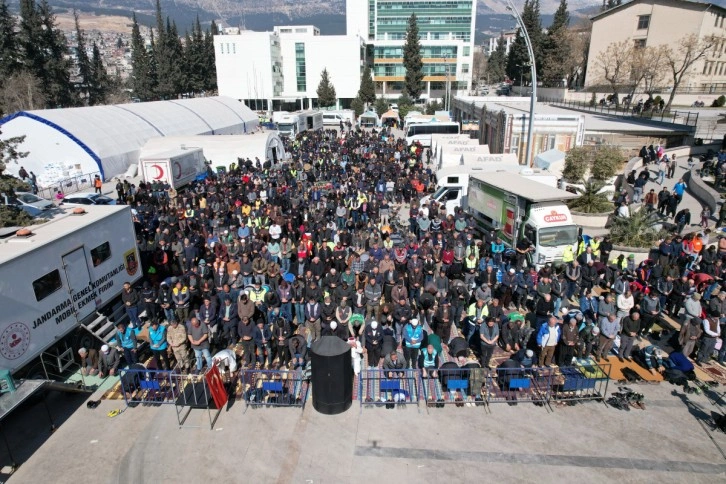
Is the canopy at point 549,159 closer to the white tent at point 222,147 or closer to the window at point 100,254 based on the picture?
the white tent at point 222,147

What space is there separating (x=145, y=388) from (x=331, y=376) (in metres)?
3.98

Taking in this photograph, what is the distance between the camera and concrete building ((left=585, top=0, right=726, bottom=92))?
54438 mm

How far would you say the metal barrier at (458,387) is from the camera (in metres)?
9.59

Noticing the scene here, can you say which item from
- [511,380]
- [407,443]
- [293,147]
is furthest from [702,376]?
[293,147]

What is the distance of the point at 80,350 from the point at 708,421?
1305 cm

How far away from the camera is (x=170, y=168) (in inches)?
1002

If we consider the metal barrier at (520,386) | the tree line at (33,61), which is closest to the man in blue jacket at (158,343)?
the metal barrier at (520,386)

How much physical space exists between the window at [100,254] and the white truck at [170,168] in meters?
14.1

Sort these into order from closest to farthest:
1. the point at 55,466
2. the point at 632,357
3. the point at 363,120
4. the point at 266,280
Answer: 1. the point at 55,466
2. the point at 632,357
3. the point at 266,280
4. the point at 363,120

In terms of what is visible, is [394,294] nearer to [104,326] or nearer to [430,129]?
[104,326]

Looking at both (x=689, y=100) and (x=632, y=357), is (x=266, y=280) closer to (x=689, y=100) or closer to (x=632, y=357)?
(x=632, y=357)

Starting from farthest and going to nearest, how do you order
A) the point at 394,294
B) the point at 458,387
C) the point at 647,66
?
the point at 647,66 → the point at 394,294 → the point at 458,387

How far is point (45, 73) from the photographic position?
6188cm

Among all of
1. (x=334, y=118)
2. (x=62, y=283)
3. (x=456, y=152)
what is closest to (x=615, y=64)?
(x=334, y=118)
